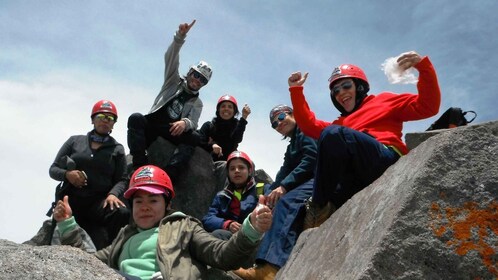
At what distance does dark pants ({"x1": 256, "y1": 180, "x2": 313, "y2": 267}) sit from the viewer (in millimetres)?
5414

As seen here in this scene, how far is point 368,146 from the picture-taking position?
197 inches

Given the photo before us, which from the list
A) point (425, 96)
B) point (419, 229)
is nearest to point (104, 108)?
point (425, 96)

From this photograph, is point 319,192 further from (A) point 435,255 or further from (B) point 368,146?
(A) point 435,255

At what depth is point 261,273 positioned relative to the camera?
5336 mm

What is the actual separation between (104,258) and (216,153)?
21.1 ft

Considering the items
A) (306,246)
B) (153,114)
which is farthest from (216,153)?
(306,246)

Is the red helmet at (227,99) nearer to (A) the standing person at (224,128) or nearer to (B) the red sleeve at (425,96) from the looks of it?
(A) the standing person at (224,128)

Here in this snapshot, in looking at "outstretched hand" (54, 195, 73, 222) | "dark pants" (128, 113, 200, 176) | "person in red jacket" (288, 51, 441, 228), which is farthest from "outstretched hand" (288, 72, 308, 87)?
"dark pants" (128, 113, 200, 176)

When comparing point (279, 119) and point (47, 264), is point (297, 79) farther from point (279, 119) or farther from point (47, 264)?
point (47, 264)

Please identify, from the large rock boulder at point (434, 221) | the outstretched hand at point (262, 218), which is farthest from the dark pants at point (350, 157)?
the large rock boulder at point (434, 221)

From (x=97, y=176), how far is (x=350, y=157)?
5648 mm

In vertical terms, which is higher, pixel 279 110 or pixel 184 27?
pixel 184 27

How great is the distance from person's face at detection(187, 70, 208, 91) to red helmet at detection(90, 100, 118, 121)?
1972mm

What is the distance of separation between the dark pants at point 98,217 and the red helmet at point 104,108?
5.40 feet
